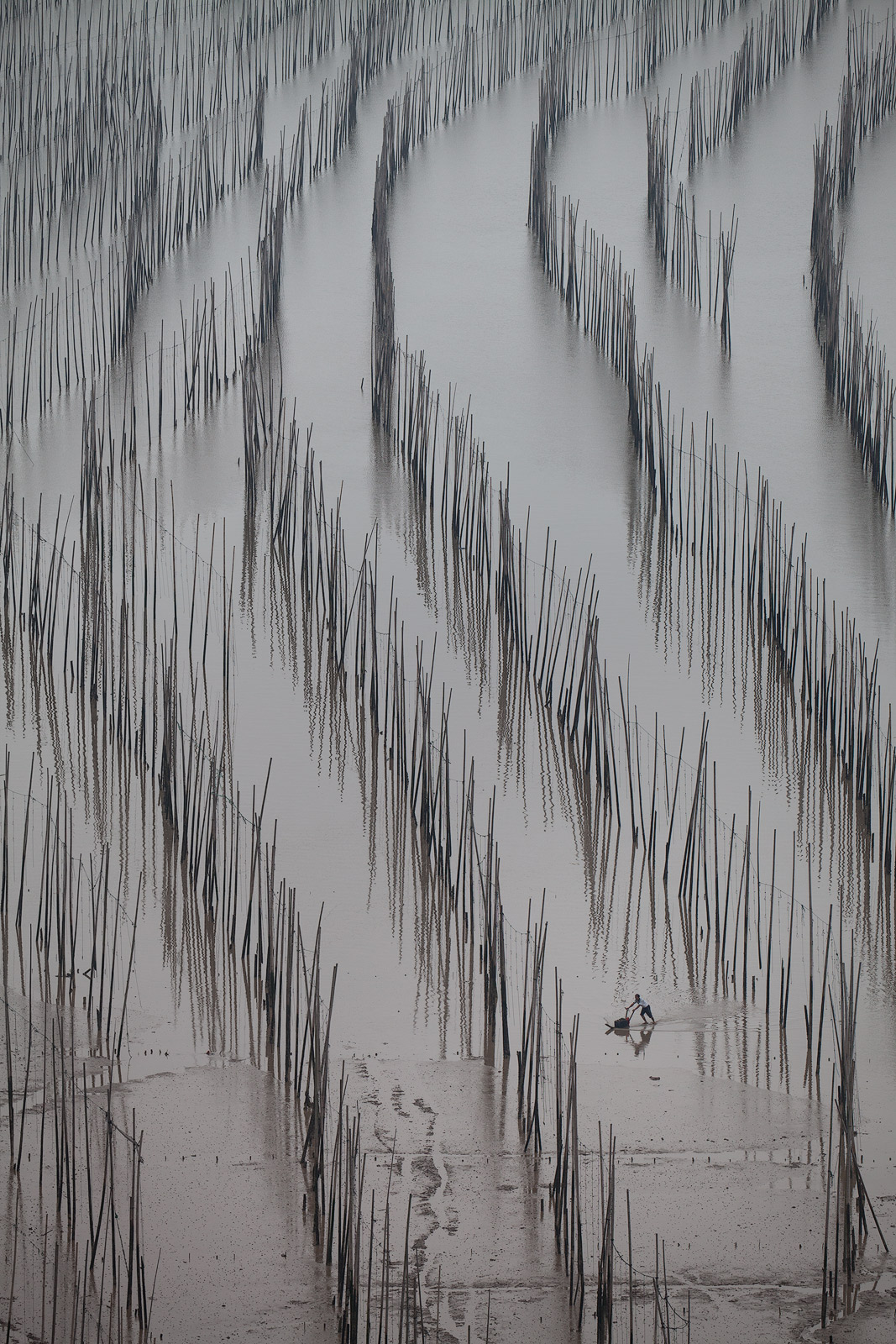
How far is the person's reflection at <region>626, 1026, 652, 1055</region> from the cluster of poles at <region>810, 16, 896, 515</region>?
87.5 inches

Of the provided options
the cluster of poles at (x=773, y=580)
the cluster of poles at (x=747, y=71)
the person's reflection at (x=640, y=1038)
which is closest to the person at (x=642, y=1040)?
the person's reflection at (x=640, y=1038)

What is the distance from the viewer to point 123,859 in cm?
267

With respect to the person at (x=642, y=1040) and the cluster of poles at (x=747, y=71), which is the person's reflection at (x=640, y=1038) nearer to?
the person at (x=642, y=1040)

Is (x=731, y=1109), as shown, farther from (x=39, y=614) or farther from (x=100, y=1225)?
(x=39, y=614)

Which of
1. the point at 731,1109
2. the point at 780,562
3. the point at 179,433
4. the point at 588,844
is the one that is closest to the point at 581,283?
the point at 179,433

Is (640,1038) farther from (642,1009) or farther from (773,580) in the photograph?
(773,580)

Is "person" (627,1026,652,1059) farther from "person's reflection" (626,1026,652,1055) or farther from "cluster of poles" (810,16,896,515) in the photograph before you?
"cluster of poles" (810,16,896,515)

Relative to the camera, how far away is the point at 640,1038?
2.24 m

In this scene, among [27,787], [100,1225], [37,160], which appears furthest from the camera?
[37,160]

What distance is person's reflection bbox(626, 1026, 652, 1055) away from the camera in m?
2.22

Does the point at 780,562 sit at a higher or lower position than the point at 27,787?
higher

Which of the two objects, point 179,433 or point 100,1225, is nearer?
point 100,1225

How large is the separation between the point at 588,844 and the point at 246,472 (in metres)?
1.75

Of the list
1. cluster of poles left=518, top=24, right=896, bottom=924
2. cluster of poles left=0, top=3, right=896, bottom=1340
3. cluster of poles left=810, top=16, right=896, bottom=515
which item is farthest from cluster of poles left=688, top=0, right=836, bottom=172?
cluster of poles left=518, top=24, right=896, bottom=924
